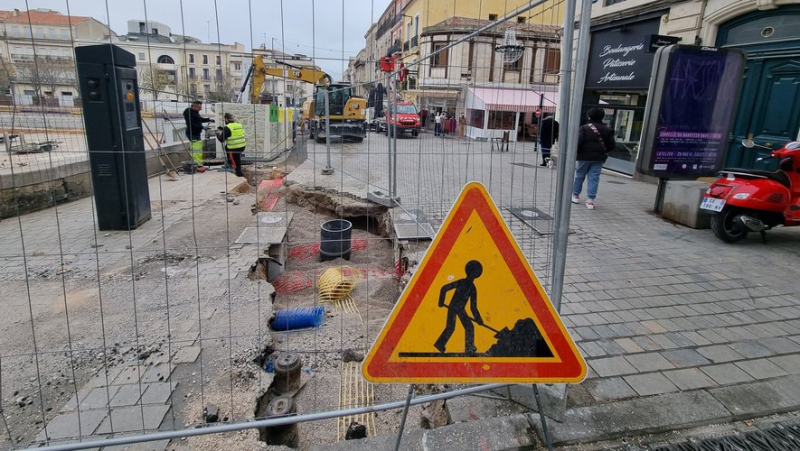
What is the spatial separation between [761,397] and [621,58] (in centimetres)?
1054

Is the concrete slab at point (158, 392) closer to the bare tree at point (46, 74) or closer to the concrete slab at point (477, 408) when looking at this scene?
the concrete slab at point (477, 408)

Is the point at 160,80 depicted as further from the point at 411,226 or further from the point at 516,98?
the point at 411,226

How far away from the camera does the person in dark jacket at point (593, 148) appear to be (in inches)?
291

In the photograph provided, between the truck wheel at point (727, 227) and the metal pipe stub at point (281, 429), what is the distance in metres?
5.86

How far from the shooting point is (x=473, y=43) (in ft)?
11.8

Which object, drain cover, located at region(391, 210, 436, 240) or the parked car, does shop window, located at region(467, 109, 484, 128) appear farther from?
drain cover, located at region(391, 210, 436, 240)

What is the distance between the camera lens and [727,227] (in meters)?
5.76

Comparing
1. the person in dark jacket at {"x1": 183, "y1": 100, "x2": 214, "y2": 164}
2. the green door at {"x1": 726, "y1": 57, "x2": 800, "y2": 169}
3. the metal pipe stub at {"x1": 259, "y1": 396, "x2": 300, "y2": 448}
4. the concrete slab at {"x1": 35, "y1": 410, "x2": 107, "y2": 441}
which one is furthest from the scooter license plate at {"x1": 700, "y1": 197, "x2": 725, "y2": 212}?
the concrete slab at {"x1": 35, "y1": 410, "x2": 107, "y2": 441}

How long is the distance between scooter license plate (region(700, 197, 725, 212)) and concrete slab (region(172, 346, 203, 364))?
623 cm

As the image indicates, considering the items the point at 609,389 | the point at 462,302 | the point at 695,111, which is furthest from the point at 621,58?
the point at 462,302

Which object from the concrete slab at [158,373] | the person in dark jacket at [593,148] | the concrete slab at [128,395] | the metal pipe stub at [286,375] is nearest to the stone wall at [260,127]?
the person in dark jacket at [593,148]

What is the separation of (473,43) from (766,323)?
344 centimetres

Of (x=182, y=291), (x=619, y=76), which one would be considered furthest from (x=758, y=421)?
(x=619, y=76)

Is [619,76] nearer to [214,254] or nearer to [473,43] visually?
[473,43]
